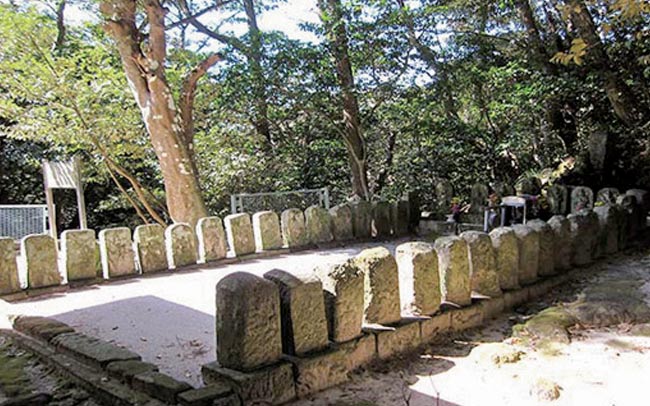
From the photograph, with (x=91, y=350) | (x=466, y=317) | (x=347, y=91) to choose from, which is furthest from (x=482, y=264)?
(x=347, y=91)

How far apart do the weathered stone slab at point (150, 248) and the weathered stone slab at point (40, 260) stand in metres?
0.80

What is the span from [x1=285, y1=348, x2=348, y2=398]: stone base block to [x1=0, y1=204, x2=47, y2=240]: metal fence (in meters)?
7.31

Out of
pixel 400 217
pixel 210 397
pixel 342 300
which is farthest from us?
pixel 400 217

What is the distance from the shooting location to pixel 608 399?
2.48 metres

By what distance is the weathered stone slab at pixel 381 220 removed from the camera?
7.20 meters

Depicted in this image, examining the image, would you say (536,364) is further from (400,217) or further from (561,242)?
(400,217)

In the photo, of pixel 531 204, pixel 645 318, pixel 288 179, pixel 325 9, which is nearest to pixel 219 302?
pixel 645 318

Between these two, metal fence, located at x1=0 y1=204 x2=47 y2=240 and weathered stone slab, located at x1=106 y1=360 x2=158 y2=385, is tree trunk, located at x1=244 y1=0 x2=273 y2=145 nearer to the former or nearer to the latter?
metal fence, located at x1=0 y1=204 x2=47 y2=240

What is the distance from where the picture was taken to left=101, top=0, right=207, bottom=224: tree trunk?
267 inches

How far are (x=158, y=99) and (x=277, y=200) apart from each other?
8.83 feet

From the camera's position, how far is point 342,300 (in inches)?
110

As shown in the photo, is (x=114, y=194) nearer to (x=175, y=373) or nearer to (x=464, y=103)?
(x=464, y=103)

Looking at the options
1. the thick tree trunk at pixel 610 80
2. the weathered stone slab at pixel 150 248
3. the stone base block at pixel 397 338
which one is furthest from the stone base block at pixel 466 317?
the thick tree trunk at pixel 610 80

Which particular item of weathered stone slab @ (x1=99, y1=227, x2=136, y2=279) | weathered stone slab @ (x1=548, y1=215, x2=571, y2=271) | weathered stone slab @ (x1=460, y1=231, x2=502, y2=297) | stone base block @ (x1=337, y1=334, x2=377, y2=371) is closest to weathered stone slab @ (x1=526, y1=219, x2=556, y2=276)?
weathered stone slab @ (x1=548, y1=215, x2=571, y2=271)
